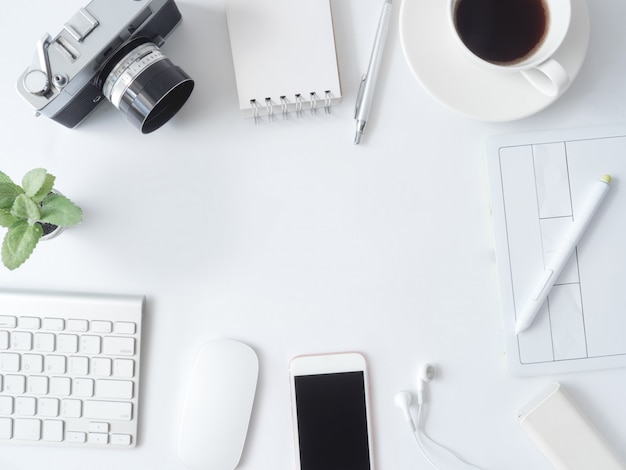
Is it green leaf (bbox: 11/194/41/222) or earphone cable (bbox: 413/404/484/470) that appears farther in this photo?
earphone cable (bbox: 413/404/484/470)

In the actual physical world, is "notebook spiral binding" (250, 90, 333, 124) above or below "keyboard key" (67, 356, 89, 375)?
above

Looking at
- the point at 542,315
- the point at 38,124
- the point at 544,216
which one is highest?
the point at 38,124

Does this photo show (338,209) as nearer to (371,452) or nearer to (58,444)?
(371,452)

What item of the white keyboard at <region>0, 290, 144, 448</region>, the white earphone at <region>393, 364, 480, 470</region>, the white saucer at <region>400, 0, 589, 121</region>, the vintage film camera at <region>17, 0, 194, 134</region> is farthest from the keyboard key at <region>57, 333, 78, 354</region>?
the white saucer at <region>400, 0, 589, 121</region>

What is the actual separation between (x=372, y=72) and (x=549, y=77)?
0.60ft

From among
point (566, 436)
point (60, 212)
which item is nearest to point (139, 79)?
point (60, 212)

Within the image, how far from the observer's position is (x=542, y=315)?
657 mm

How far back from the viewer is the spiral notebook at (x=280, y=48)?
2.08ft

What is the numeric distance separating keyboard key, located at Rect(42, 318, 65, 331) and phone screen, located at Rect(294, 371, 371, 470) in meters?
0.26

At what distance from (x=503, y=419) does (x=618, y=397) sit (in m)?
0.13

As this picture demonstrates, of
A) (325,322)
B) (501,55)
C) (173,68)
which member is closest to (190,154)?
(173,68)

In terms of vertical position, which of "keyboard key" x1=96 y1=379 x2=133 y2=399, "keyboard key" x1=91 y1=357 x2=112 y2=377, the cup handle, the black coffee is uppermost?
the black coffee

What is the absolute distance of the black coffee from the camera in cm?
60

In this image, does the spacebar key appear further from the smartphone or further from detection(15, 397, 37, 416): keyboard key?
the smartphone
